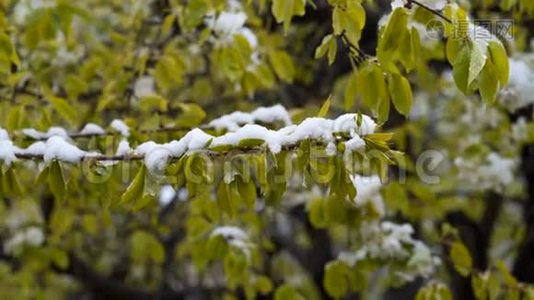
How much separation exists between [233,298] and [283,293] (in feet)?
4.55

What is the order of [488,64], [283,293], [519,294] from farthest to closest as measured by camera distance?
[283,293] < [519,294] < [488,64]

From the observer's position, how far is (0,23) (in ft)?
7.14

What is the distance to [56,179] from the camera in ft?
5.55

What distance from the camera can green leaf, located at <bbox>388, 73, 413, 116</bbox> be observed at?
5.36ft

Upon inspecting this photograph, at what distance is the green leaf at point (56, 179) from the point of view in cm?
169

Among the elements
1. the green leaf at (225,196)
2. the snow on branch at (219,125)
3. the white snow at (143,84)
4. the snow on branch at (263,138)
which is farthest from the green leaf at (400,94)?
the white snow at (143,84)

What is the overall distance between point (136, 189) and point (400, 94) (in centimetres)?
57

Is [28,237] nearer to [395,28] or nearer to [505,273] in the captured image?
[505,273]

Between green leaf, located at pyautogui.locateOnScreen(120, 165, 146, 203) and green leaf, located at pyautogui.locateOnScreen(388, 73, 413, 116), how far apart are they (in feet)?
1.75

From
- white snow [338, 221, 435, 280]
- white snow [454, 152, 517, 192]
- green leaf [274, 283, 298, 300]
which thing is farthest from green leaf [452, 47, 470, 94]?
white snow [454, 152, 517, 192]

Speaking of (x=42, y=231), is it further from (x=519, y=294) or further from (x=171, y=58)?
(x=519, y=294)

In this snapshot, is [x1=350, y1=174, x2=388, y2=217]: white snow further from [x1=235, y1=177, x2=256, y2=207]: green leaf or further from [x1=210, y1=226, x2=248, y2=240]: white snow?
[x1=235, y1=177, x2=256, y2=207]: green leaf

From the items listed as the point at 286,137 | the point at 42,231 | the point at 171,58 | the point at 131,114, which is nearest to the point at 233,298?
the point at 42,231

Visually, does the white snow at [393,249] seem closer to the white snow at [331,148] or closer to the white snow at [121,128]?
the white snow at [121,128]
